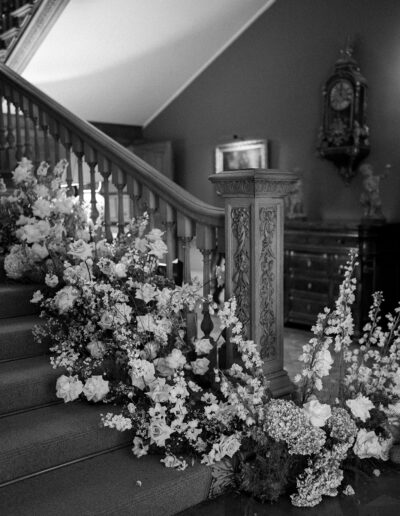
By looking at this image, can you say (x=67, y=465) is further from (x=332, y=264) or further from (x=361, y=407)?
(x=332, y=264)

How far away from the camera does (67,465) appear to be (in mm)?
2637

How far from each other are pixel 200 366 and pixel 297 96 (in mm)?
5126

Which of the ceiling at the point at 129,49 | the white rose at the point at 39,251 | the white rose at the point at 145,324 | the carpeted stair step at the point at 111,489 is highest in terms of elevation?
the ceiling at the point at 129,49

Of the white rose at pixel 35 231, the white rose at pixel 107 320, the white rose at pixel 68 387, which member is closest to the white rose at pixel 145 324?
the white rose at pixel 107 320

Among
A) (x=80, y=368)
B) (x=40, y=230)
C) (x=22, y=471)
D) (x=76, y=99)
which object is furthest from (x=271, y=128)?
(x=22, y=471)

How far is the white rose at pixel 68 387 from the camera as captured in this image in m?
2.84

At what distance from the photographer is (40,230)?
3535 millimetres

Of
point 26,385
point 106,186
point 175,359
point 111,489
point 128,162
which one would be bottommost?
point 111,489

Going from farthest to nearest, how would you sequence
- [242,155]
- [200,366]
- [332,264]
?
[242,155] → [332,264] → [200,366]

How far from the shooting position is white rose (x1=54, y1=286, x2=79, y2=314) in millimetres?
Answer: 3020

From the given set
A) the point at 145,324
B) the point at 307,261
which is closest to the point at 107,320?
the point at 145,324

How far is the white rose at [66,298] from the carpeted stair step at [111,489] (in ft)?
2.44

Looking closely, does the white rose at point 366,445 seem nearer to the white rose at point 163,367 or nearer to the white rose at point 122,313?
the white rose at point 163,367

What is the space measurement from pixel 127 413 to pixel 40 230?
1.30m
